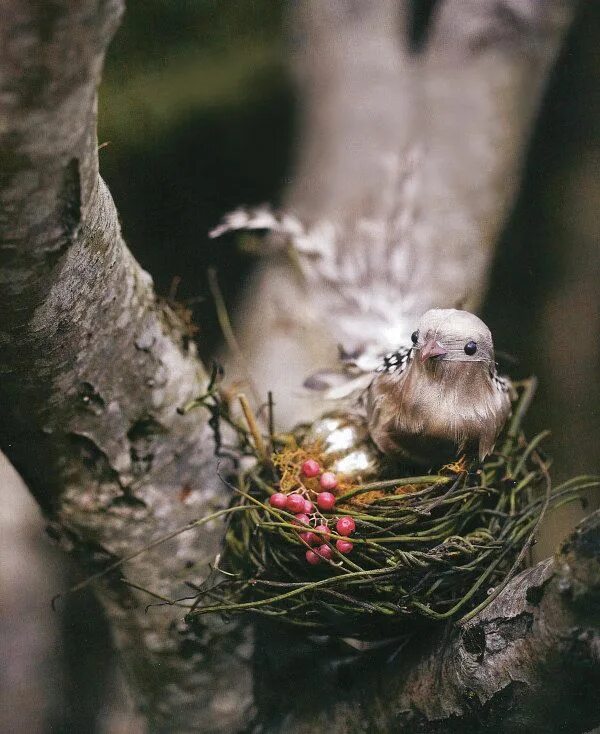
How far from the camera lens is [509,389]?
31.6 inches

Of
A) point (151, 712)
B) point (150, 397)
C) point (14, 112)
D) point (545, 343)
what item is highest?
point (14, 112)

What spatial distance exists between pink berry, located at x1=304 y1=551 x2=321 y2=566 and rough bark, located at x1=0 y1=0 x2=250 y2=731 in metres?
0.18

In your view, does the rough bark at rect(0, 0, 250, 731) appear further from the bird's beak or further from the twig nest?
the bird's beak

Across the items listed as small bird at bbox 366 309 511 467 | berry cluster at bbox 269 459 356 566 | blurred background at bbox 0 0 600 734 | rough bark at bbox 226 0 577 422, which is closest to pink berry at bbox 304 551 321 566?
berry cluster at bbox 269 459 356 566

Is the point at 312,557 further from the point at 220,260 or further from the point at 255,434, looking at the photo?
the point at 220,260

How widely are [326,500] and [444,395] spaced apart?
6.2 inches

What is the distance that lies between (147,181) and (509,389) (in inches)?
27.3

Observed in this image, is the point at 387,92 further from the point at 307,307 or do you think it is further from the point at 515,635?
the point at 515,635

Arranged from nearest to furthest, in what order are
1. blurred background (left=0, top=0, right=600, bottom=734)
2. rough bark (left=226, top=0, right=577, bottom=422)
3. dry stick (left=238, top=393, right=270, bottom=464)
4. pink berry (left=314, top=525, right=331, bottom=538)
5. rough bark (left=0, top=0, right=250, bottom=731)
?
rough bark (left=0, top=0, right=250, bottom=731) < pink berry (left=314, top=525, right=331, bottom=538) < dry stick (left=238, top=393, right=270, bottom=464) < rough bark (left=226, top=0, right=577, bottom=422) < blurred background (left=0, top=0, right=600, bottom=734)

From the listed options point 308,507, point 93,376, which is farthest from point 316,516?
point 93,376

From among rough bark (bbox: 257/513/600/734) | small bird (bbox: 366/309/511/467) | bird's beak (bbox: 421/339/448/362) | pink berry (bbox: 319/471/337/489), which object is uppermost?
→ bird's beak (bbox: 421/339/448/362)

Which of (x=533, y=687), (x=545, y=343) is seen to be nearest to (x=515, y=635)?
(x=533, y=687)

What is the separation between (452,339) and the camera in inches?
25.3

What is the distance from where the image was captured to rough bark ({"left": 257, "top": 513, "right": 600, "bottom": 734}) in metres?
0.53
